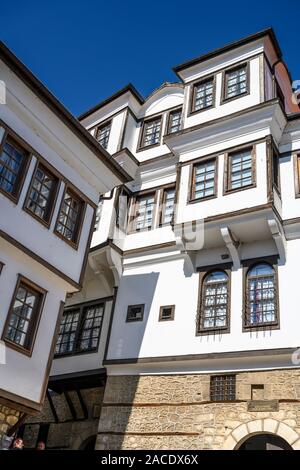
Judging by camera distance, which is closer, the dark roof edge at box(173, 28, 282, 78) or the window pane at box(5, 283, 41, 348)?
the window pane at box(5, 283, 41, 348)

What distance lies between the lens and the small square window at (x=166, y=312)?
41.5ft

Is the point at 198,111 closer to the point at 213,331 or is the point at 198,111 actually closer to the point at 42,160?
the point at 42,160

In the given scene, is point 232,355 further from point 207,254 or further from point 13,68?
point 13,68

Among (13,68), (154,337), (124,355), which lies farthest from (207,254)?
(13,68)

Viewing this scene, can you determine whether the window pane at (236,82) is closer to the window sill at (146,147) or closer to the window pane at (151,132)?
the window sill at (146,147)

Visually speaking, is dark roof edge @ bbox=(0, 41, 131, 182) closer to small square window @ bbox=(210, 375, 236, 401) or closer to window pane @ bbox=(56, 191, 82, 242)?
window pane @ bbox=(56, 191, 82, 242)

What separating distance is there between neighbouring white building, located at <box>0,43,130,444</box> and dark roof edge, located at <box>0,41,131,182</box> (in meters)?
0.02

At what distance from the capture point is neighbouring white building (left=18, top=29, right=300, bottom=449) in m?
11.1

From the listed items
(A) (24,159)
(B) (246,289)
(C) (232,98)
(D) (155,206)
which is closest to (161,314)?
(B) (246,289)

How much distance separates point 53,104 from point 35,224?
9.12 ft

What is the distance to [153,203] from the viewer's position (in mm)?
14938

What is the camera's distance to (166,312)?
1279 centimetres

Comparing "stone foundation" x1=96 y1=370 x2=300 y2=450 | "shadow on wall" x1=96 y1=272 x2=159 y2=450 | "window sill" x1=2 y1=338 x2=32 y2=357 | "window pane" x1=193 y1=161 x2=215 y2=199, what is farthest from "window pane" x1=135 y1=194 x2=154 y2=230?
"window sill" x1=2 y1=338 x2=32 y2=357

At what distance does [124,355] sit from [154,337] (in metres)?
0.92
